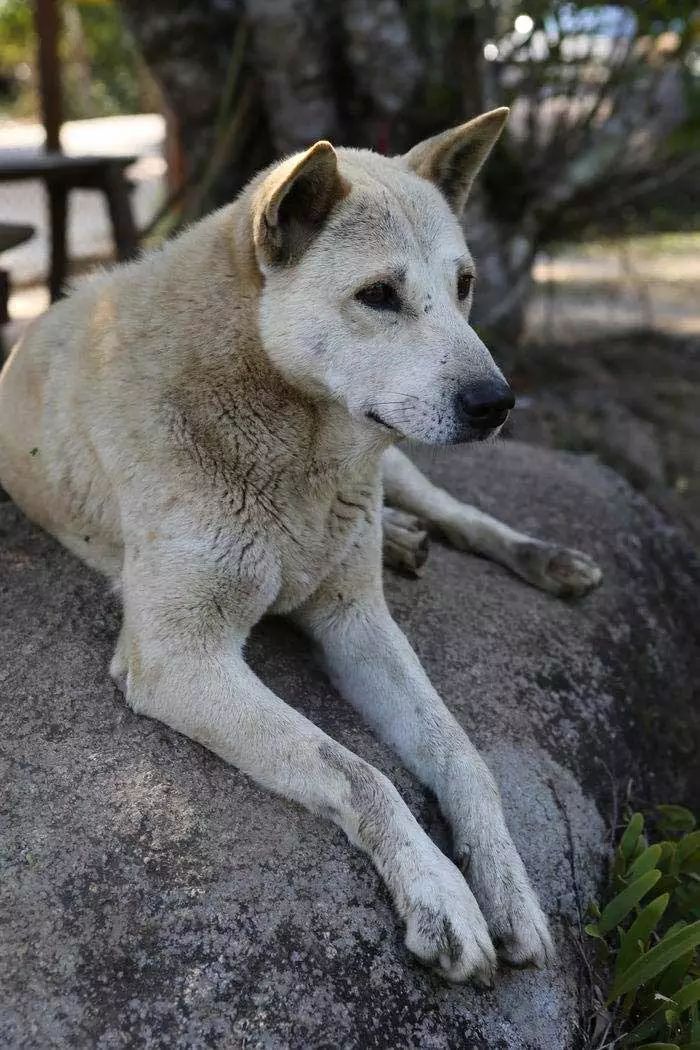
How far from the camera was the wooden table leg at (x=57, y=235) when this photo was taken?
7.07m

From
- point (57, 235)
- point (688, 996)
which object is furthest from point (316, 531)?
point (57, 235)

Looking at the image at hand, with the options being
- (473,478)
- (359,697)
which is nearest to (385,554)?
(359,697)

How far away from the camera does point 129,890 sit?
2.50 m

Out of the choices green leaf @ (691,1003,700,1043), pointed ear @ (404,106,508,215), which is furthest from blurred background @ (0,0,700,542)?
green leaf @ (691,1003,700,1043)

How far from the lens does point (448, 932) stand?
2445mm

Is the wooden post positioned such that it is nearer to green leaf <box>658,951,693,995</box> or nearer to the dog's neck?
the dog's neck

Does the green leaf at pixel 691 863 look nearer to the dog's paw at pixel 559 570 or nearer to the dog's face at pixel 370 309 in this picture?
the dog's paw at pixel 559 570

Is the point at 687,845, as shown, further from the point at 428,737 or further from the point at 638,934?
the point at 428,737

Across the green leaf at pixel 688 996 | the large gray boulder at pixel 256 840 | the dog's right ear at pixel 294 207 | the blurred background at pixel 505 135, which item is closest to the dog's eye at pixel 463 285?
the dog's right ear at pixel 294 207

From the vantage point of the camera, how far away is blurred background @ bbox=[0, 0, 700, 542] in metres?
6.47

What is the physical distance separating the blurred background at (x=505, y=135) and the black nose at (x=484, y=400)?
9.95 feet

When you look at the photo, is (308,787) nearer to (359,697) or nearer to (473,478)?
(359,697)

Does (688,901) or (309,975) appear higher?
(309,975)

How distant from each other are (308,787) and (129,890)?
1.56 ft
